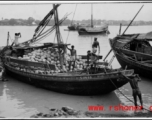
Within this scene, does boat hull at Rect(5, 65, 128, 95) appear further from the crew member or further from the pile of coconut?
the pile of coconut

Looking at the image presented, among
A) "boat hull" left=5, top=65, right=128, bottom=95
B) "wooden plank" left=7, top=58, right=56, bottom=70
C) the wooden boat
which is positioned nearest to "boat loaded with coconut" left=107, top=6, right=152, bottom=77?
the wooden boat

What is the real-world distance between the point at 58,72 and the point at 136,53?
216 inches

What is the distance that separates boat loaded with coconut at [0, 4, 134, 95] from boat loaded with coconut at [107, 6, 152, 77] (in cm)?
248

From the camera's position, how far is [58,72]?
1059 cm

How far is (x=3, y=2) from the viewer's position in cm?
734

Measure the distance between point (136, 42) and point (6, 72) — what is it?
9.29 m

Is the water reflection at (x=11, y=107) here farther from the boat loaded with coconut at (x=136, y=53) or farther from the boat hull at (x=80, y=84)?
the boat loaded with coconut at (x=136, y=53)

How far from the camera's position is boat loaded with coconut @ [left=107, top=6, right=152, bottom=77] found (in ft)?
39.7

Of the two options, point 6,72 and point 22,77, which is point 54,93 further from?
point 6,72

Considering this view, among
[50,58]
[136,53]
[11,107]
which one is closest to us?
[11,107]

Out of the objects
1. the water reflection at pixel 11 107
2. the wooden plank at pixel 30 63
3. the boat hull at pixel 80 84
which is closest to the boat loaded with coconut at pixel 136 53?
the boat hull at pixel 80 84

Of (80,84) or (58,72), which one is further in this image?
(58,72)

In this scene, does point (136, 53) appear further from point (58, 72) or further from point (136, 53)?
point (58, 72)

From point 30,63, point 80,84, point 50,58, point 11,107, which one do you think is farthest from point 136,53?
point 11,107
